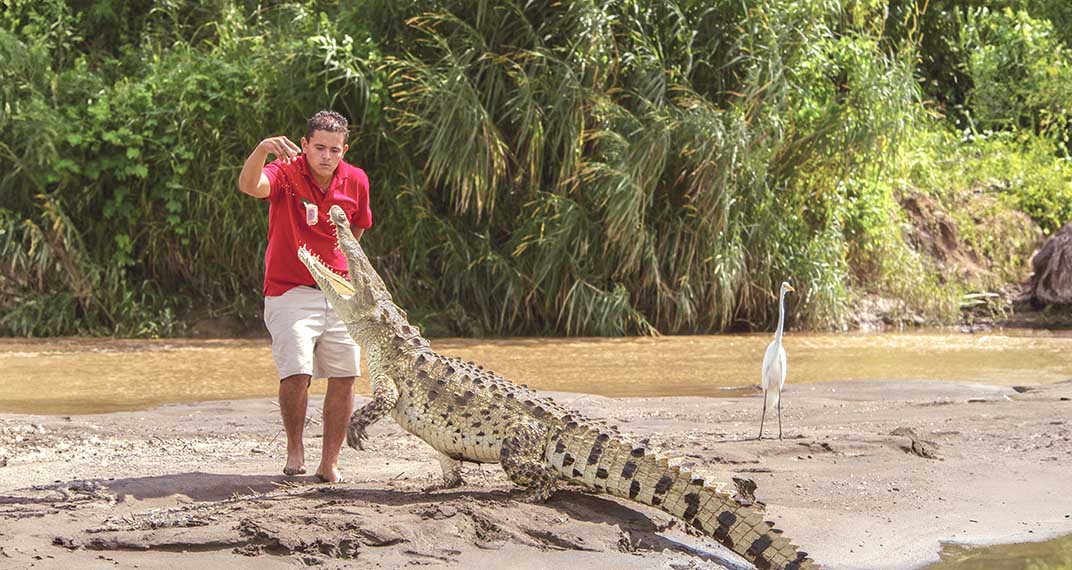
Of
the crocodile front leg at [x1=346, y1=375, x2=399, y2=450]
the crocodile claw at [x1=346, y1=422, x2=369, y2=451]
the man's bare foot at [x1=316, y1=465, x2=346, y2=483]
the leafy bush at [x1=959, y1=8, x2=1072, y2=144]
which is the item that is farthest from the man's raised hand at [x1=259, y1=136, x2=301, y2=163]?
the leafy bush at [x1=959, y1=8, x2=1072, y2=144]

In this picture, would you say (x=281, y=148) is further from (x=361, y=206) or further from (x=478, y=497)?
(x=478, y=497)

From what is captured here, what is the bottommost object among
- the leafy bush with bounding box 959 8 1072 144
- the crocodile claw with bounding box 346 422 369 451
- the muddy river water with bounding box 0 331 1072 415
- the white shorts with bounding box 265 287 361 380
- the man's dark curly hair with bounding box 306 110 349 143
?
the muddy river water with bounding box 0 331 1072 415

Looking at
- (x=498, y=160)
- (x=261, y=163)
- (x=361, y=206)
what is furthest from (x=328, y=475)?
(x=498, y=160)

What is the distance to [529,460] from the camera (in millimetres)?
4391

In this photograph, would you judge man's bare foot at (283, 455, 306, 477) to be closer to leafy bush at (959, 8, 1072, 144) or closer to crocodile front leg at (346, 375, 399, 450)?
crocodile front leg at (346, 375, 399, 450)

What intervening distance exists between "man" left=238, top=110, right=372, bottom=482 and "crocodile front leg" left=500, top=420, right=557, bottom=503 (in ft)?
2.84

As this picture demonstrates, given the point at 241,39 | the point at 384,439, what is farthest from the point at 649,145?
the point at 384,439

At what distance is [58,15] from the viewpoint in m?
13.4

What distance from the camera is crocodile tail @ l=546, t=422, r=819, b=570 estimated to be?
392 centimetres

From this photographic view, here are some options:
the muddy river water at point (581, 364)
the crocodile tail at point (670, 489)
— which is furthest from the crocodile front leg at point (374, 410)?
the muddy river water at point (581, 364)

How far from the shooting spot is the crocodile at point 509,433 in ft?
13.3

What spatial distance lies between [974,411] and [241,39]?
873cm

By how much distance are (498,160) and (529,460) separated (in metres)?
7.28

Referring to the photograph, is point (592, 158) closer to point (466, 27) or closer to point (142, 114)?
point (466, 27)
